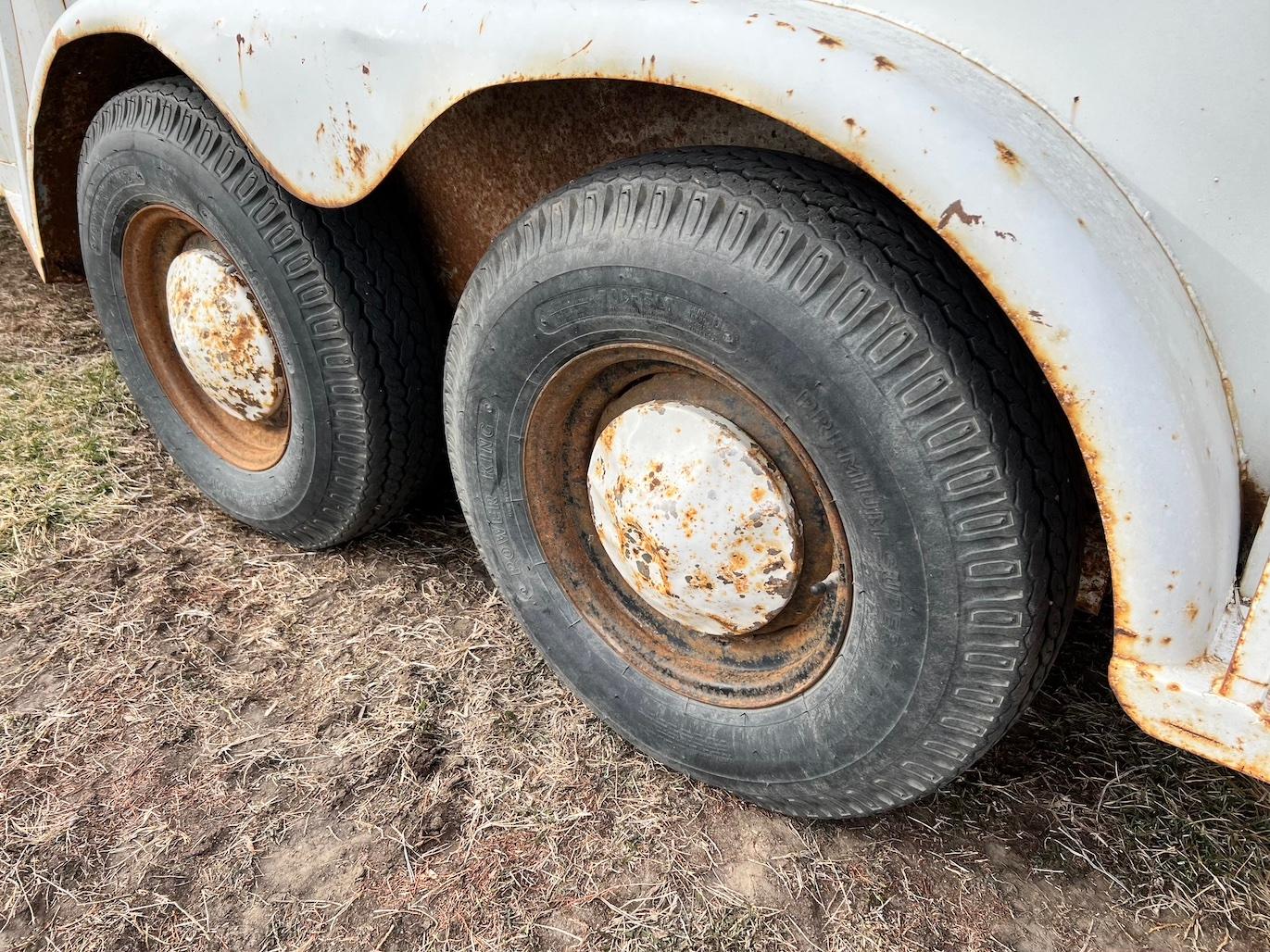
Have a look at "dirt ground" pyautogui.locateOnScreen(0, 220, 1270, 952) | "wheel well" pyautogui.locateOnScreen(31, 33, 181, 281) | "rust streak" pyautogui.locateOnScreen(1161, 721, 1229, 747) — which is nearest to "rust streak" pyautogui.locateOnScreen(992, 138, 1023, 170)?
"rust streak" pyautogui.locateOnScreen(1161, 721, 1229, 747)

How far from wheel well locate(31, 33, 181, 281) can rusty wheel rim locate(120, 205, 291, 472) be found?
13.3 inches

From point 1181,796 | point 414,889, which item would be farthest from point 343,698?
point 1181,796

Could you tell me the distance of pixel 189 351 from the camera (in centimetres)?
227

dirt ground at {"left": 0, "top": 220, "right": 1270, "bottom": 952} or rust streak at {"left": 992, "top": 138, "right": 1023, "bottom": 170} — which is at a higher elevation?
rust streak at {"left": 992, "top": 138, "right": 1023, "bottom": 170}

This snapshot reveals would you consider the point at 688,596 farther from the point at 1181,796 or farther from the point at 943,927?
the point at 1181,796

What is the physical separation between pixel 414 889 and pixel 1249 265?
57.5 inches

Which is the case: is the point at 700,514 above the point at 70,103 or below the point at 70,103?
above

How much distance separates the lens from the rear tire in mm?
1933

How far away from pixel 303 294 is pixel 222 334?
1.14 feet

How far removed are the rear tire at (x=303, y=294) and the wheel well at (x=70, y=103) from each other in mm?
144

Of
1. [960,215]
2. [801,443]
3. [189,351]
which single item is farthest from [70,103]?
[960,215]

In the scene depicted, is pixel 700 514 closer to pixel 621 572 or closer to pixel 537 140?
pixel 621 572

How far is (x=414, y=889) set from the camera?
161 cm

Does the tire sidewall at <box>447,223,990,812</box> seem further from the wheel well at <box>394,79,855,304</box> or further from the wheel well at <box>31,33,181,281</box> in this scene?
the wheel well at <box>31,33,181,281</box>
